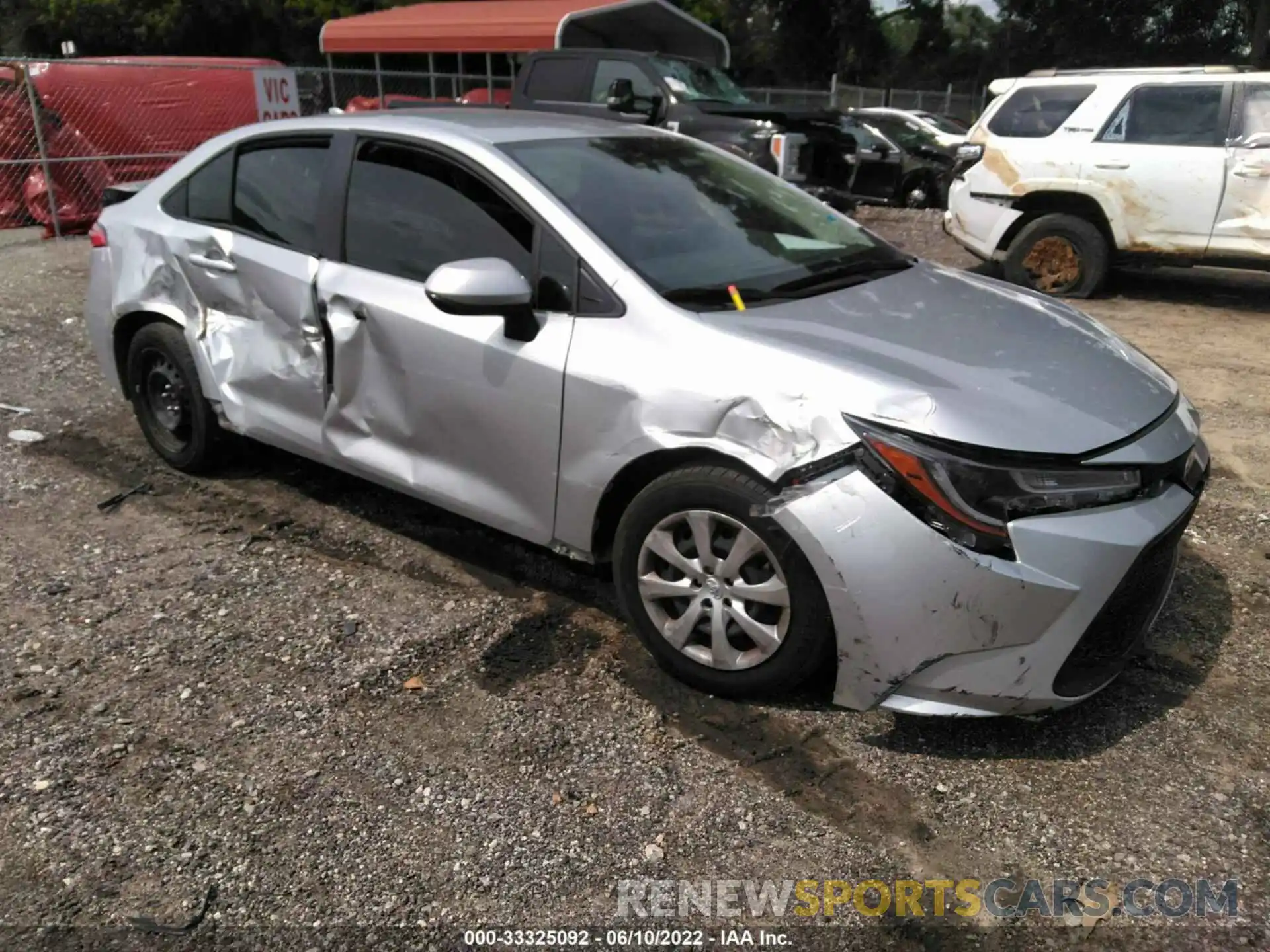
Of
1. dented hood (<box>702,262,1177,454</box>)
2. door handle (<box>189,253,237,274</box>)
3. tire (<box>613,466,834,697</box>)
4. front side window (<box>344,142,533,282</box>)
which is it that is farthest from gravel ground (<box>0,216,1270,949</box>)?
front side window (<box>344,142,533,282</box>)

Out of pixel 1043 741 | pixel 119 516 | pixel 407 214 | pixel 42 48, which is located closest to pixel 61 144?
pixel 119 516

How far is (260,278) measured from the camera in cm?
405

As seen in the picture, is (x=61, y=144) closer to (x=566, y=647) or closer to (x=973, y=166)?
(x=973, y=166)

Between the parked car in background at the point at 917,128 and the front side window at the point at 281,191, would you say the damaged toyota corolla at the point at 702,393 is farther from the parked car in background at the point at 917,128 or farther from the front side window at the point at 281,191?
the parked car in background at the point at 917,128

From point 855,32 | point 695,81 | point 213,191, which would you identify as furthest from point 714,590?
point 855,32

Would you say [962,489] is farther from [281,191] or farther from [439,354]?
[281,191]

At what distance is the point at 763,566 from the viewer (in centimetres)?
286

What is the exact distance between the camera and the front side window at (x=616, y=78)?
1098cm

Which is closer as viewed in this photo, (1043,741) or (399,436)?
(1043,741)

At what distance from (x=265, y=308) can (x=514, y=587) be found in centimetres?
149

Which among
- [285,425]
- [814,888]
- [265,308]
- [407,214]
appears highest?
[407,214]

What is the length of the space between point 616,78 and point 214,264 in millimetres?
7819

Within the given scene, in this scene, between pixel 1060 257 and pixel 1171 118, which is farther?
pixel 1060 257

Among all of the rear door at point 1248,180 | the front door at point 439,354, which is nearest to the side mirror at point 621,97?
the rear door at point 1248,180
